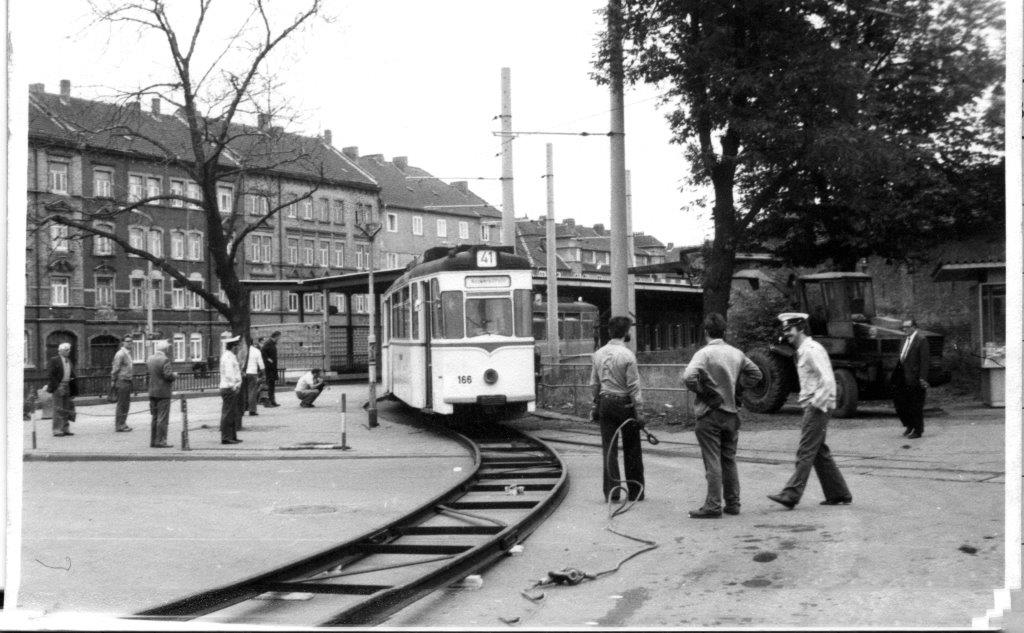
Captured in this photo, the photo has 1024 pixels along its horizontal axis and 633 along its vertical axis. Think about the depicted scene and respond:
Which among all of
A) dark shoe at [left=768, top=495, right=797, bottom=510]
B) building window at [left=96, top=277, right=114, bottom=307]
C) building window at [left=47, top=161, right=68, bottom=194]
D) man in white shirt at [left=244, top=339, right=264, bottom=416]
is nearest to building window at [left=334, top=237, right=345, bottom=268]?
building window at [left=96, top=277, right=114, bottom=307]

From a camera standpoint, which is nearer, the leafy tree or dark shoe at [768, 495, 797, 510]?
the leafy tree

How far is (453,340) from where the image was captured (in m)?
16.8

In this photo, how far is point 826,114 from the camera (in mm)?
11789

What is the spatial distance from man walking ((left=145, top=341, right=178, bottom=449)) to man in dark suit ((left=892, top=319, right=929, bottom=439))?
24.9 ft

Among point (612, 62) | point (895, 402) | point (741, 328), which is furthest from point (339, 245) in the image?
point (895, 402)

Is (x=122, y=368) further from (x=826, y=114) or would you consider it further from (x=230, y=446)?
(x=826, y=114)

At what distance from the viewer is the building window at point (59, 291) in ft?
20.9

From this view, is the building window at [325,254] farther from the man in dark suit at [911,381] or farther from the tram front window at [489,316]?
the man in dark suit at [911,381]

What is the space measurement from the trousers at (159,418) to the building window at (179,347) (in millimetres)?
1004

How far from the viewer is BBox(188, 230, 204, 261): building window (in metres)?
8.83

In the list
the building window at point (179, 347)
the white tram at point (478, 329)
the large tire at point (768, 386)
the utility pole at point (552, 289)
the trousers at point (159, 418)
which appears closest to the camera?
the large tire at point (768, 386)

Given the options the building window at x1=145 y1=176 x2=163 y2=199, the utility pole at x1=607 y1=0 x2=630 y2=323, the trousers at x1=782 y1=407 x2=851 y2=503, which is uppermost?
the utility pole at x1=607 y1=0 x2=630 y2=323

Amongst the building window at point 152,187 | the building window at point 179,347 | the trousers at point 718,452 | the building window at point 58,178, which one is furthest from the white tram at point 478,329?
the building window at point 58,178

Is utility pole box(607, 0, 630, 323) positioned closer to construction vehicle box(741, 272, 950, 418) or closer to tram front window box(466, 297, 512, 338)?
construction vehicle box(741, 272, 950, 418)
